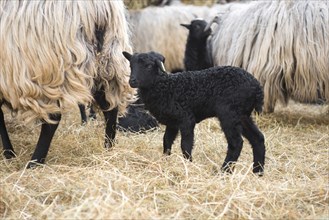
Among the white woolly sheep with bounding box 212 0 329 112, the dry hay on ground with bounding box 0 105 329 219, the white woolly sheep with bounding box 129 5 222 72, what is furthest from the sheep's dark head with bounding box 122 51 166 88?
the white woolly sheep with bounding box 129 5 222 72

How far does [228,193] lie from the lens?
9.88 feet

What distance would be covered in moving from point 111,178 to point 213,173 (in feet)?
2.41

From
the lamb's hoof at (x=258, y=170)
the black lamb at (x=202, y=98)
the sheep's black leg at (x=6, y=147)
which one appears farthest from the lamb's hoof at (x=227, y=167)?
the sheep's black leg at (x=6, y=147)

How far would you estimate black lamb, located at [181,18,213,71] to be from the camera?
5.81 metres

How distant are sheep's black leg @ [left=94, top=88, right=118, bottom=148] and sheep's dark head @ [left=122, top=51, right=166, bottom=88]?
42 centimetres

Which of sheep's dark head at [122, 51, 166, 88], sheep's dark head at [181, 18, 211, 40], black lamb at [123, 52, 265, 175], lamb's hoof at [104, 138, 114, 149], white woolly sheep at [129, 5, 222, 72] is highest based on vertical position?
sheep's dark head at [122, 51, 166, 88]

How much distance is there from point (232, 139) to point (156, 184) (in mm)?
597

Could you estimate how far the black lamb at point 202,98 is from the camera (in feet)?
11.3

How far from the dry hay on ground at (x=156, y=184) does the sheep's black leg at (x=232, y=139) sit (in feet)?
0.24

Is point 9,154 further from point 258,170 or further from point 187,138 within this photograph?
point 258,170

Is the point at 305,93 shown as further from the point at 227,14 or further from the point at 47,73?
the point at 47,73

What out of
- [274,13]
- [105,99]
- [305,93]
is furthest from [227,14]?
[105,99]

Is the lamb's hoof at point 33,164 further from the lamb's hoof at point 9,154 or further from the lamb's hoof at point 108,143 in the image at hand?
the lamb's hoof at point 108,143

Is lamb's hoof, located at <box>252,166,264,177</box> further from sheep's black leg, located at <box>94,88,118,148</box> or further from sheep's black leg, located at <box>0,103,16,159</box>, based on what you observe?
sheep's black leg, located at <box>0,103,16,159</box>
